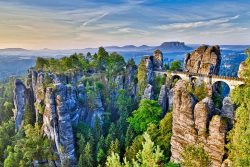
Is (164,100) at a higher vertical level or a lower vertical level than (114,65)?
lower

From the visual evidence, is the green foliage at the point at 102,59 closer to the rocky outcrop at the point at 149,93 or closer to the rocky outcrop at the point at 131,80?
the rocky outcrop at the point at 131,80

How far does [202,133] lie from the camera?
3722cm

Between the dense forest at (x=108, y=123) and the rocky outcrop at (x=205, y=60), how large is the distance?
19.0 feet

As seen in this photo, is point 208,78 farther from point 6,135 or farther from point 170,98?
point 6,135

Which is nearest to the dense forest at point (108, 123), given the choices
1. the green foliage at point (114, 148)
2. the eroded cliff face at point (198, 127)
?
the green foliage at point (114, 148)

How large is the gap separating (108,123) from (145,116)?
34.4 feet

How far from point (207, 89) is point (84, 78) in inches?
1090

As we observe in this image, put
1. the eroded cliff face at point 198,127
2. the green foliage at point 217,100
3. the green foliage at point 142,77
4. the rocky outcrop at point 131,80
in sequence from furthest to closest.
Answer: the rocky outcrop at point 131,80 → the green foliage at point 142,77 → the green foliage at point 217,100 → the eroded cliff face at point 198,127

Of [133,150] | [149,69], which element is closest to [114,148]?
[133,150]

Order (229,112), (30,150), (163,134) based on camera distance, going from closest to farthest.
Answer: (229,112), (163,134), (30,150)

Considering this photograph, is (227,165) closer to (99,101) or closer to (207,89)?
(207,89)

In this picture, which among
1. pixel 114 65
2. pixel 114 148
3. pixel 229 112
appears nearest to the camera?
pixel 229 112

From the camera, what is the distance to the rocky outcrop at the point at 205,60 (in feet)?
193

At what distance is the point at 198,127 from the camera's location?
38.0 metres
